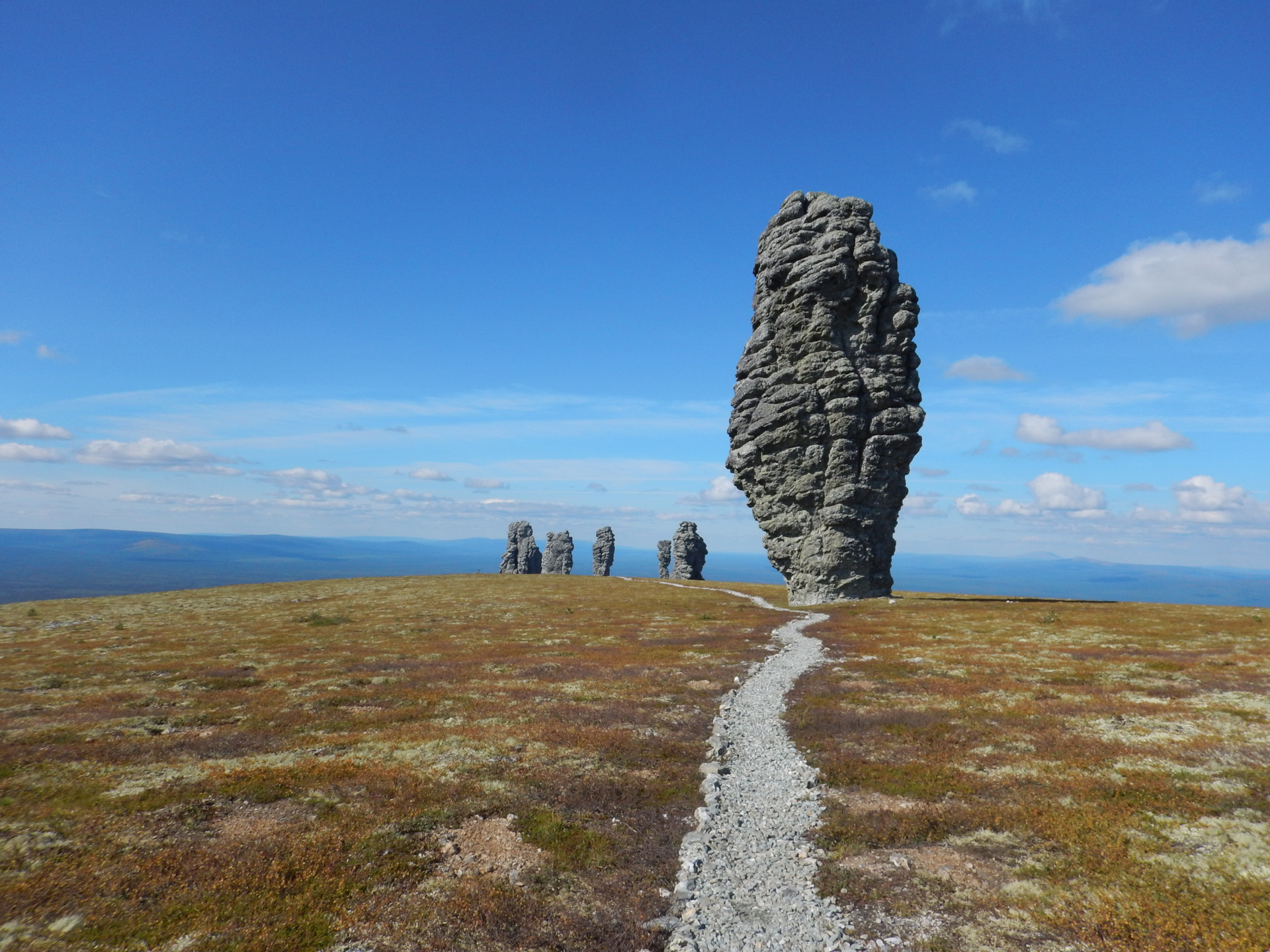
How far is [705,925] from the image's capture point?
450 inches

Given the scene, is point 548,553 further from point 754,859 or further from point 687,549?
point 754,859

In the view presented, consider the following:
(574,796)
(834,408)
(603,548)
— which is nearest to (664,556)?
(603,548)

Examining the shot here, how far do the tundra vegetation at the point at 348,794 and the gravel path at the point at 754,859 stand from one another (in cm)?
68

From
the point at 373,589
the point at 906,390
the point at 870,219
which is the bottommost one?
the point at 373,589

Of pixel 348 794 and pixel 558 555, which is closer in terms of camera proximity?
pixel 348 794

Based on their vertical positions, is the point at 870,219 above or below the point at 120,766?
above

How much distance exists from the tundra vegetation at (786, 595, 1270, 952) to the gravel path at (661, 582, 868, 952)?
0.69 m

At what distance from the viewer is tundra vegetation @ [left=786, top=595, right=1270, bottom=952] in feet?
37.0

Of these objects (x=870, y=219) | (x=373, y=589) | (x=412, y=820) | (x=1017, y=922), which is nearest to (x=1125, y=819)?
(x=1017, y=922)

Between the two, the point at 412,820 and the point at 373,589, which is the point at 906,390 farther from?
the point at 373,589

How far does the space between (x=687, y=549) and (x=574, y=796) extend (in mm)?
118459

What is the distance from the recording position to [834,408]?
2749 inches

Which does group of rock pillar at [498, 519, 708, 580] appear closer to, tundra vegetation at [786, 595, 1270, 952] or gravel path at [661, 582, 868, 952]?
tundra vegetation at [786, 595, 1270, 952]

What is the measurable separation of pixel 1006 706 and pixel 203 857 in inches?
1098
